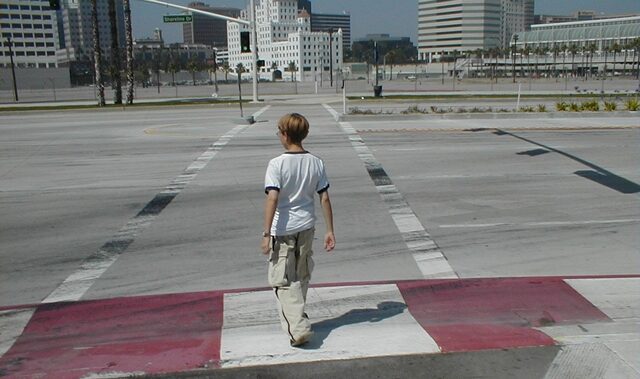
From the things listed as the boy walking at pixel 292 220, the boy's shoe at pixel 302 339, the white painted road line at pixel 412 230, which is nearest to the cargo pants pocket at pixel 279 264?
the boy walking at pixel 292 220

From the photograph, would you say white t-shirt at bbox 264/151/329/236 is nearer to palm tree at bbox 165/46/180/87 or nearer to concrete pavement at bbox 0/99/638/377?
concrete pavement at bbox 0/99/638/377

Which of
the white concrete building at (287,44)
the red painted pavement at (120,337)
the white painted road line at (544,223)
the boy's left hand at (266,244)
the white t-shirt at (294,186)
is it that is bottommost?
the white painted road line at (544,223)

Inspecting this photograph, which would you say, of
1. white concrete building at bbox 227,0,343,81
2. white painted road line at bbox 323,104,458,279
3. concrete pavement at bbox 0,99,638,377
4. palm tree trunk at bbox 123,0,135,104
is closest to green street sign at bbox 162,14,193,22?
palm tree trunk at bbox 123,0,135,104

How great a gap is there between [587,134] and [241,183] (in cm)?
1189

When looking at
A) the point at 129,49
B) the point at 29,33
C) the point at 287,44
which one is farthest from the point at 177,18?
the point at 287,44

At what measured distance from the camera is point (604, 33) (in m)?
162

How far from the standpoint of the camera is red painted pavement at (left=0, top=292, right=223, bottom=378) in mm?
4730

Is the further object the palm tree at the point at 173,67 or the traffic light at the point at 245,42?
the palm tree at the point at 173,67

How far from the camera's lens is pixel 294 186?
475 centimetres

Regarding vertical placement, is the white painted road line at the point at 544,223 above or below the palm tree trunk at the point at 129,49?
below

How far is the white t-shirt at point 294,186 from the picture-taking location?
4.68m

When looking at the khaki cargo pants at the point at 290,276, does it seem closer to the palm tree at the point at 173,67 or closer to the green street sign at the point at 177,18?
the green street sign at the point at 177,18

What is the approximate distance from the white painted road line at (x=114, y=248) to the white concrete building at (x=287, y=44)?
135 metres

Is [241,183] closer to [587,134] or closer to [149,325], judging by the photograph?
[149,325]
